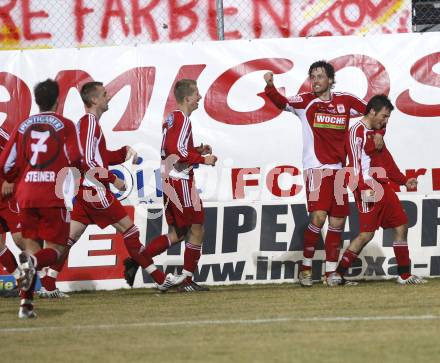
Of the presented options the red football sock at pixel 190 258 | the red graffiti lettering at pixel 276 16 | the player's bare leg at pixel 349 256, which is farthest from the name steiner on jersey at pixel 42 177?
the red graffiti lettering at pixel 276 16

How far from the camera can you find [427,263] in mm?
12102

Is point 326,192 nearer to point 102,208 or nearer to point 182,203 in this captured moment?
point 182,203

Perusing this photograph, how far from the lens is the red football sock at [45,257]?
9.29 meters

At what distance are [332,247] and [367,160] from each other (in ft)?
3.26

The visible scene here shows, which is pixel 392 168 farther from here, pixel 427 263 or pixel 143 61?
pixel 143 61

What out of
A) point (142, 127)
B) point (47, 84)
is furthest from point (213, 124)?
point (47, 84)

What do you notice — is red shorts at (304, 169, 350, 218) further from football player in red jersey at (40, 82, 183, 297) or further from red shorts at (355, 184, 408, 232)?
football player in red jersey at (40, 82, 183, 297)

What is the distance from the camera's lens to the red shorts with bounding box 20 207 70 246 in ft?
30.6

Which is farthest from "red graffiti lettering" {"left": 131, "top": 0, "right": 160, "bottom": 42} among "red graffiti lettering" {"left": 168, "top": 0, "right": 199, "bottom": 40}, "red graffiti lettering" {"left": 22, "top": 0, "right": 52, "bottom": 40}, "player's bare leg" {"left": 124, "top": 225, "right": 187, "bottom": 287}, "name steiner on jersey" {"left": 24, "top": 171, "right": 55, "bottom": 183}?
"name steiner on jersey" {"left": 24, "top": 171, "right": 55, "bottom": 183}

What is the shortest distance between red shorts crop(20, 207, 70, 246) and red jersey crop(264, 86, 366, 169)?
9.86ft

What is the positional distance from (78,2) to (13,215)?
11.2 ft

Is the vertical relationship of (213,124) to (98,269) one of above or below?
above

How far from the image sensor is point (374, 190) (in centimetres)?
1124

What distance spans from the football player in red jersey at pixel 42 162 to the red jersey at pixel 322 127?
290cm
